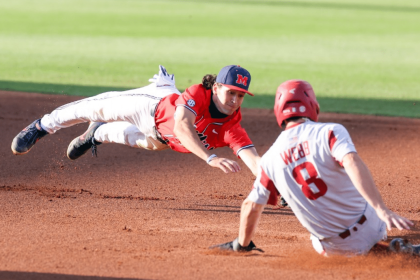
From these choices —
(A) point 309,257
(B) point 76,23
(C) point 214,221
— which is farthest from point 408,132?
(B) point 76,23

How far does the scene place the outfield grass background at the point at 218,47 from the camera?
13.8m

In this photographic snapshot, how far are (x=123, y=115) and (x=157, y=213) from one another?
3.64 ft

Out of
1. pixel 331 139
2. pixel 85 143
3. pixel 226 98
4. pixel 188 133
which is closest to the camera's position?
pixel 331 139

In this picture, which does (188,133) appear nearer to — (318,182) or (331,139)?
(318,182)

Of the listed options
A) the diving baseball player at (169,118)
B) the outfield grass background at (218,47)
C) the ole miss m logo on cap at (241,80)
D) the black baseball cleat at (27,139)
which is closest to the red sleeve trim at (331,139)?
the diving baseball player at (169,118)

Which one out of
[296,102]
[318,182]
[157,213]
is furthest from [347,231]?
[157,213]

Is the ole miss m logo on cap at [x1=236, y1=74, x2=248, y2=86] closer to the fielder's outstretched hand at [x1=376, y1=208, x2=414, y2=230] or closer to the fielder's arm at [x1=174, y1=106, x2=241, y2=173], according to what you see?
the fielder's arm at [x1=174, y1=106, x2=241, y2=173]

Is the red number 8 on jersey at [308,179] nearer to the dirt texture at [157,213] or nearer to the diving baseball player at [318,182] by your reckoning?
the diving baseball player at [318,182]

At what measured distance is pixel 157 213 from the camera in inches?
239

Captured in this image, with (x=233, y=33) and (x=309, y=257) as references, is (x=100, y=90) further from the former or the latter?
(x=233, y=33)

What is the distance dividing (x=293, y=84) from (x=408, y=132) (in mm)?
6526

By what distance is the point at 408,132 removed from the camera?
999 centimetres

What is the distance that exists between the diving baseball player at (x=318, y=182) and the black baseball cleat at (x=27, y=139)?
11.2 feet

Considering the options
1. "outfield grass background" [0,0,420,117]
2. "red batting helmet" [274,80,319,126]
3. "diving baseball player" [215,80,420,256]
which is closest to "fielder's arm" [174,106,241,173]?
"diving baseball player" [215,80,420,256]
